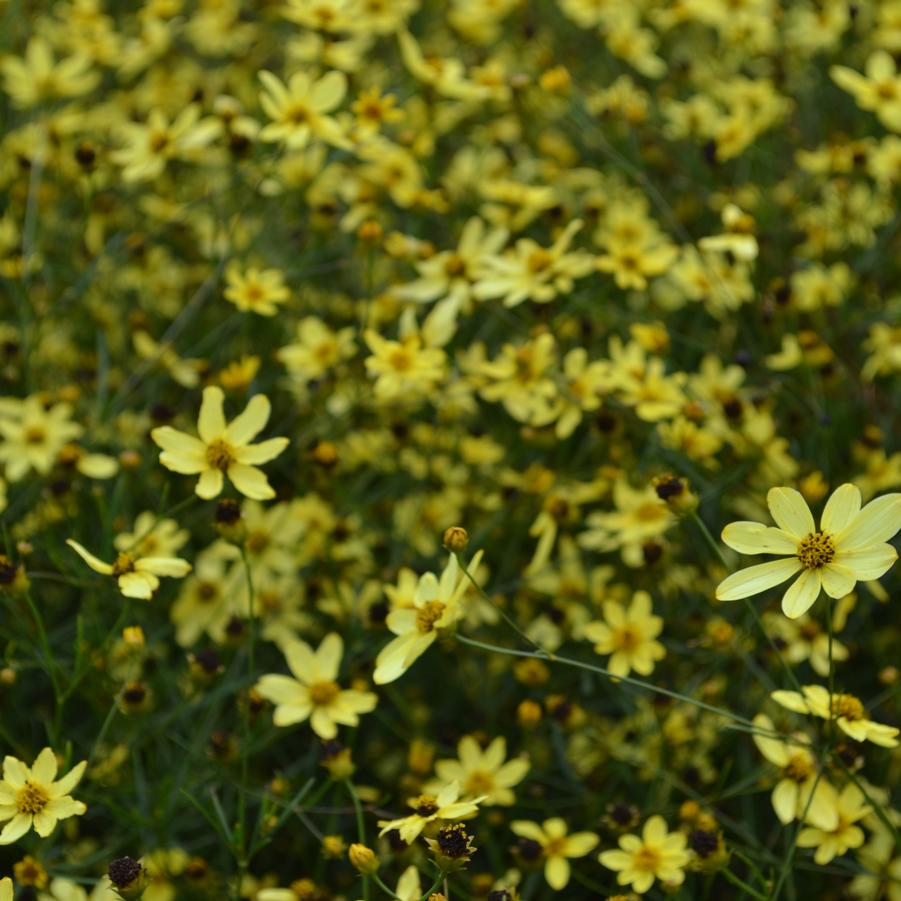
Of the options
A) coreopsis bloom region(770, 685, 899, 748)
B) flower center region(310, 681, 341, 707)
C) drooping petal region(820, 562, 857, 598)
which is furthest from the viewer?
flower center region(310, 681, 341, 707)

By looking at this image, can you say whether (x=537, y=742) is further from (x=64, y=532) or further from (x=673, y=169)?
(x=673, y=169)

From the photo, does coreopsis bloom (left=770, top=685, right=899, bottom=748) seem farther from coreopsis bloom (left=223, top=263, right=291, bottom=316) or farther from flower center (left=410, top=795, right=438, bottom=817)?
coreopsis bloom (left=223, top=263, right=291, bottom=316)

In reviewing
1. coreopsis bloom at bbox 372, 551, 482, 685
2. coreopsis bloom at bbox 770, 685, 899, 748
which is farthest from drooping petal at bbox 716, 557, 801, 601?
coreopsis bloom at bbox 372, 551, 482, 685

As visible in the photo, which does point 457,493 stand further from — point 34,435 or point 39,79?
point 39,79

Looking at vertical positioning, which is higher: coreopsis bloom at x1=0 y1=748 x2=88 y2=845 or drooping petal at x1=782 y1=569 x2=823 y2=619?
drooping petal at x1=782 y1=569 x2=823 y2=619

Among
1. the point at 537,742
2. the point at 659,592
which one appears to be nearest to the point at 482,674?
the point at 537,742

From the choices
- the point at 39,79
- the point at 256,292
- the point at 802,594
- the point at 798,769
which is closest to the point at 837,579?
the point at 802,594
